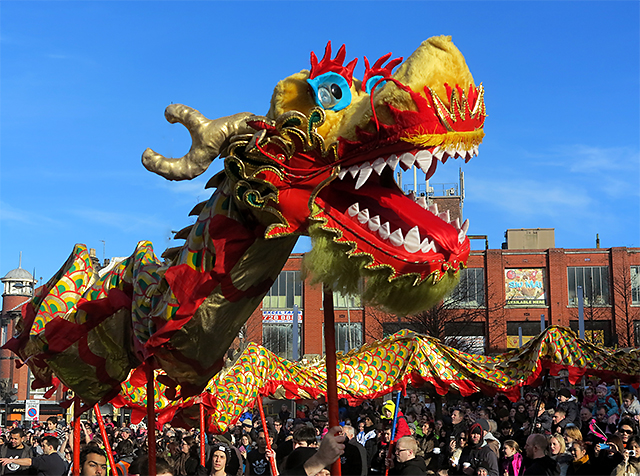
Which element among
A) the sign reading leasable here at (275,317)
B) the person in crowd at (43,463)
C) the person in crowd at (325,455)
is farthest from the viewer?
the sign reading leasable here at (275,317)

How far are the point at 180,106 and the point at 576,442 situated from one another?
4622 millimetres

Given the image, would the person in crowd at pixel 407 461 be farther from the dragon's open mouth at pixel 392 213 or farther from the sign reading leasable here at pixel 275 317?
the sign reading leasable here at pixel 275 317

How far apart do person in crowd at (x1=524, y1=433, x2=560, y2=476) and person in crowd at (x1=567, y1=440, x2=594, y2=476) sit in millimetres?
137

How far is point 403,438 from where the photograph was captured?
610 cm

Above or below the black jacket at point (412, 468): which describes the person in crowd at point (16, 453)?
below

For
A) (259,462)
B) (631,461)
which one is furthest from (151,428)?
(259,462)

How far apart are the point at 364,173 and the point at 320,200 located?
30 centimetres

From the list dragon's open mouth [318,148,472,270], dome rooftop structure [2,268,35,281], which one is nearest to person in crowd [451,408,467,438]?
dragon's open mouth [318,148,472,270]

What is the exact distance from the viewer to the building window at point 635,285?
43.3m

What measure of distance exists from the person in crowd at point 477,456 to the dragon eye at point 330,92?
480cm

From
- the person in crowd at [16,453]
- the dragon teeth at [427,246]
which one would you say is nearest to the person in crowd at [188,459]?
→ the person in crowd at [16,453]

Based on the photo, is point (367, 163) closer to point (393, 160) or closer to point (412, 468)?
point (393, 160)

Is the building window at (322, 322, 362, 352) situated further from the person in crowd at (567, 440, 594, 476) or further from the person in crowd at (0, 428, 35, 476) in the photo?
the person in crowd at (567, 440, 594, 476)

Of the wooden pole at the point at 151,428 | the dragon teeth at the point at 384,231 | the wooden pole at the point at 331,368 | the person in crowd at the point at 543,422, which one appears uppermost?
the dragon teeth at the point at 384,231
